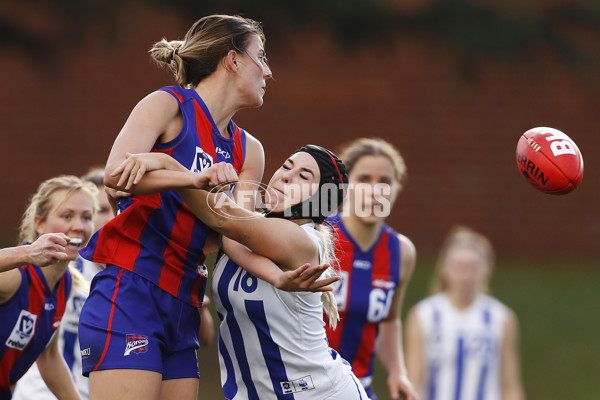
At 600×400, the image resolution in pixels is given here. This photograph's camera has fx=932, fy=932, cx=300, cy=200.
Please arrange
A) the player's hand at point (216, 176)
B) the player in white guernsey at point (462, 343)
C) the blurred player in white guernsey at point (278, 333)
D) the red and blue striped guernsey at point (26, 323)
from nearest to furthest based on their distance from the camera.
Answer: the player's hand at point (216, 176), the blurred player in white guernsey at point (278, 333), the red and blue striped guernsey at point (26, 323), the player in white guernsey at point (462, 343)

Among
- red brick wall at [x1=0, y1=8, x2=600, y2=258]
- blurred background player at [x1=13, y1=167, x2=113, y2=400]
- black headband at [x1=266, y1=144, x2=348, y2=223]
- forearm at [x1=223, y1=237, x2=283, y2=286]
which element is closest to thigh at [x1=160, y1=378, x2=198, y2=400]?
forearm at [x1=223, y1=237, x2=283, y2=286]

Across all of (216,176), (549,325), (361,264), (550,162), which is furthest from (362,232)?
(549,325)

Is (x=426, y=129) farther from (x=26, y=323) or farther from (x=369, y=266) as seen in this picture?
(x=26, y=323)

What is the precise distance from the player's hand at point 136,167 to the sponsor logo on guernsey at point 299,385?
41.5 inches

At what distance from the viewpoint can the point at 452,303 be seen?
6973 millimetres

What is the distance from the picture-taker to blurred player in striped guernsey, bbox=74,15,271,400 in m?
3.48

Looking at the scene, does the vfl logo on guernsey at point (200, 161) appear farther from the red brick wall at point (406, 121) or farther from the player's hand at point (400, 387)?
the red brick wall at point (406, 121)

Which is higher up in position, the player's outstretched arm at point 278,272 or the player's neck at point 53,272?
the player's outstretched arm at point 278,272

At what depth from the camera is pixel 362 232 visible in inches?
217

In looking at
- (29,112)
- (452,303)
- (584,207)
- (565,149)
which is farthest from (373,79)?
(565,149)

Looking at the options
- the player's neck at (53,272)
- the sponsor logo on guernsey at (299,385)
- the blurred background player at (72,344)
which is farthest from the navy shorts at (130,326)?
the blurred background player at (72,344)

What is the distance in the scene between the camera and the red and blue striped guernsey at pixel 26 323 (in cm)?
416

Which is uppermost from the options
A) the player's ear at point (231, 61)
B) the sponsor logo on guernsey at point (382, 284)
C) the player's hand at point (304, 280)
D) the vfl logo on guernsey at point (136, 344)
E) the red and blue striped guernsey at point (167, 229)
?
the player's ear at point (231, 61)

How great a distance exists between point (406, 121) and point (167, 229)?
1134 cm
